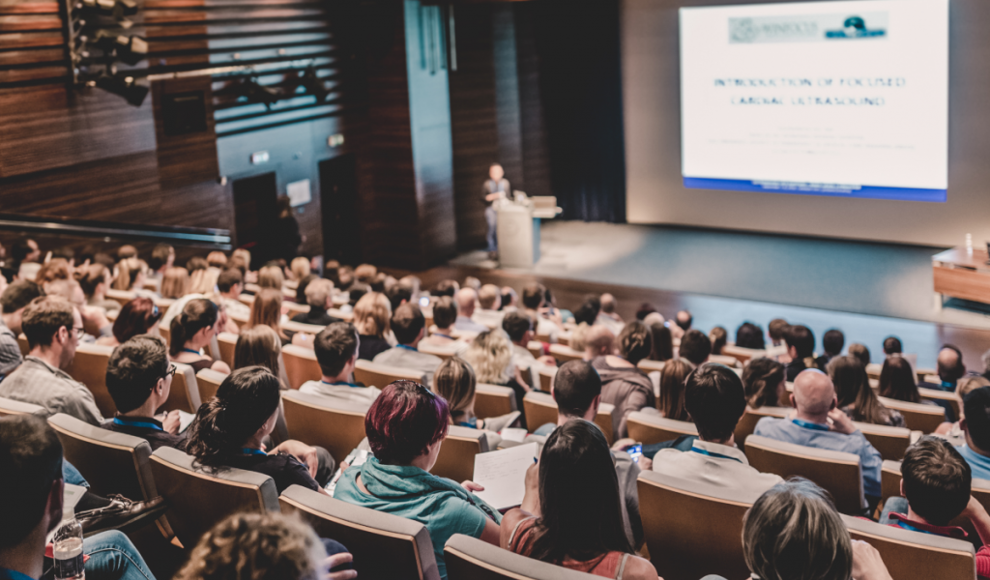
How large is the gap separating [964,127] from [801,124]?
6.44ft

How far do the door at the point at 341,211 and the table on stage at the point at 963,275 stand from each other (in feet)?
24.6

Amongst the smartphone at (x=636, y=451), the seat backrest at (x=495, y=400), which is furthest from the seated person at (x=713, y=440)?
the seat backrest at (x=495, y=400)

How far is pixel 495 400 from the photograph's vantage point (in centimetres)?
410

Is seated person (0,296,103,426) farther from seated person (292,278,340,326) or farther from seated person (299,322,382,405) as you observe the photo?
seated person (292,278,340,326)

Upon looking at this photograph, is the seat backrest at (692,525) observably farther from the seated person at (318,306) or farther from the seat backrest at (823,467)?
the seated person at (318,306)

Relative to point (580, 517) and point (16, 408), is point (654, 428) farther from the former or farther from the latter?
point (16, 408)

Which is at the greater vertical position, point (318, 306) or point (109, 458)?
point (109, 458)

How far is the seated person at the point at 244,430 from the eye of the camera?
2.59 m

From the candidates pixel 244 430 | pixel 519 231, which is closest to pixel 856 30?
pixel 519 231

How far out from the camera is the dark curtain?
13352 mm

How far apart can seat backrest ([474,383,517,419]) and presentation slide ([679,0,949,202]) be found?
8.84 meters

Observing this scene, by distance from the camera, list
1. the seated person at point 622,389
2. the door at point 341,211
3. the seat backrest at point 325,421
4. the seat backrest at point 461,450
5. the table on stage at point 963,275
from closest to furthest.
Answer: the seat backrest at point 461,450
the seat backrest at point 325,421
the seated person at point 622,389
the table on stage at point 963,275
the door at point 341,211

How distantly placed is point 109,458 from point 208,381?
102 cm

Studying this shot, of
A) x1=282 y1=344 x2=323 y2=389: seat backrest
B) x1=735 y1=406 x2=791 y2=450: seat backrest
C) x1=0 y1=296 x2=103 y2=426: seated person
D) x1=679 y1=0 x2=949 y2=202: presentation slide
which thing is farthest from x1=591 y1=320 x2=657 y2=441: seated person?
x1=679 y1=0 x2=949 y2=202: presentation slide
